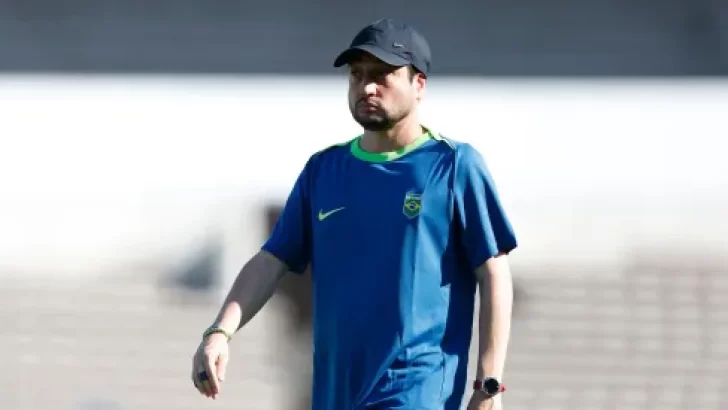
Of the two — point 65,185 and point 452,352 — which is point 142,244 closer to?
point 65,185

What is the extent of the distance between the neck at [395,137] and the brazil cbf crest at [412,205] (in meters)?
0.17

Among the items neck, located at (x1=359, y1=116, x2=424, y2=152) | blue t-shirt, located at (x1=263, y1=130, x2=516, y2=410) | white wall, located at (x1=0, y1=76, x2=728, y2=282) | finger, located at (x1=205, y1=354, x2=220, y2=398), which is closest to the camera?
finger, located at (x1=205, y1=354, x2=220, y2=398)

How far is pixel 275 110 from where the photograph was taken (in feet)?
25.4

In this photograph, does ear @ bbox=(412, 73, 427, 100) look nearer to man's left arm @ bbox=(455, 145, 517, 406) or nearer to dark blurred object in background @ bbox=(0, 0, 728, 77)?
man's left arm @ bbox=(455, 145, 517, 406)

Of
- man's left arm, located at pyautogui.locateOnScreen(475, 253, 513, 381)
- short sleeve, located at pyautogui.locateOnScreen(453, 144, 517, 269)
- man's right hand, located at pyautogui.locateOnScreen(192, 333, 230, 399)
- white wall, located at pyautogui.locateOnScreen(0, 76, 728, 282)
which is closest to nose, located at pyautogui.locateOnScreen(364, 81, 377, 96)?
short sleeve, located at pyautogui.locateOnScreen(453, 144, 517, 269)

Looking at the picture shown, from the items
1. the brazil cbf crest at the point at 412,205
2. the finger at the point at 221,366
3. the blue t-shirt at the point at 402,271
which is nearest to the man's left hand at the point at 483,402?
the blue t-shirt at the point at 402,271

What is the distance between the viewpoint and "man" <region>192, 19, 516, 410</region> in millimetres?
3643

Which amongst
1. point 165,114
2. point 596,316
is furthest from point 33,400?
point 596,316

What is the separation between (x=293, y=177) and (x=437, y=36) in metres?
1.12

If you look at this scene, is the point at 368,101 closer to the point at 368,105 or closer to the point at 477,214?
the point at 368,105

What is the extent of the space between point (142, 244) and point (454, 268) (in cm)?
435

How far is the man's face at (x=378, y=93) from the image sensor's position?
3.71m

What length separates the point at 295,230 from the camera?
12.9 ft

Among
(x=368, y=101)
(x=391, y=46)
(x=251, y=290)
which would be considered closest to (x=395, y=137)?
(x=368, y=101)
